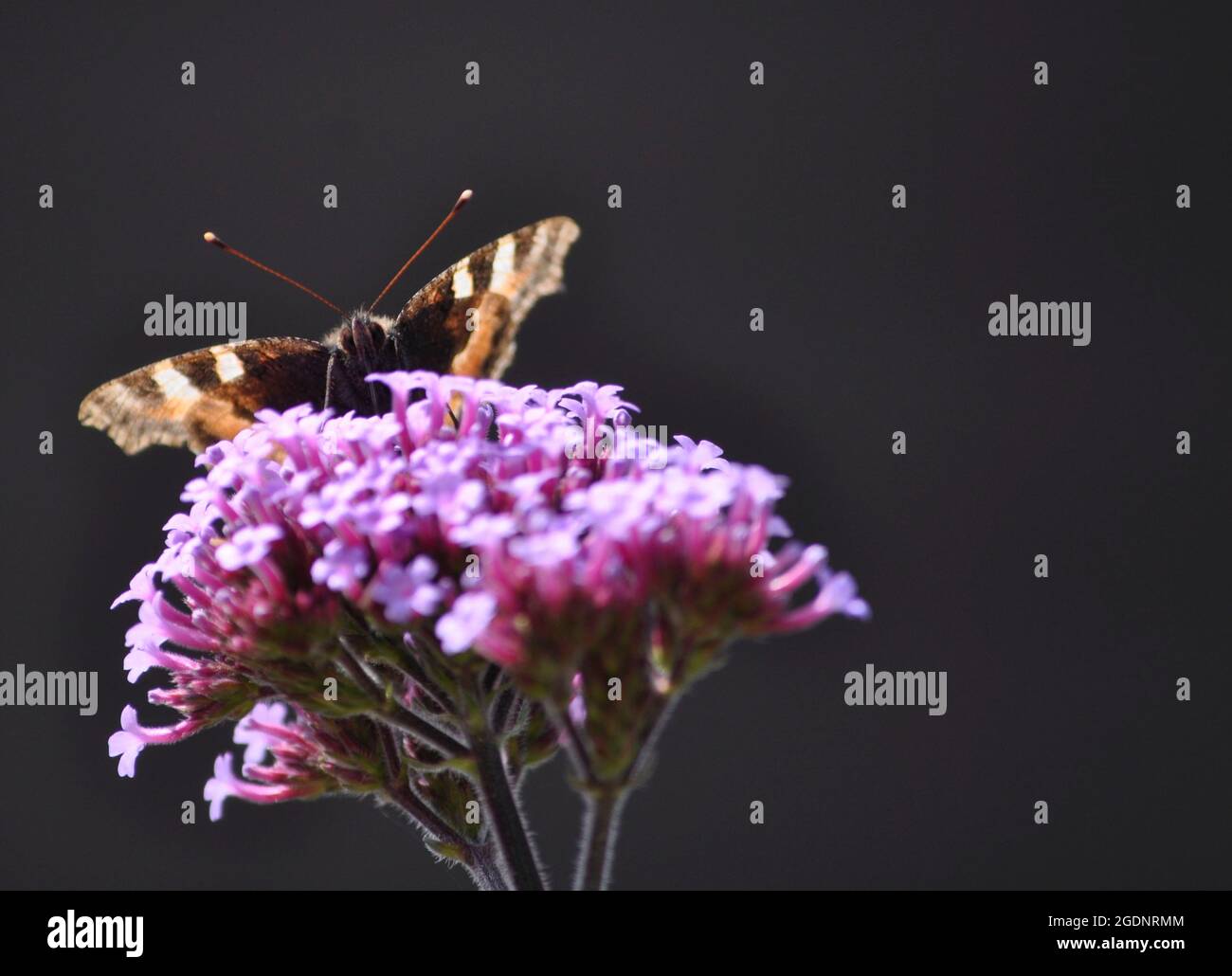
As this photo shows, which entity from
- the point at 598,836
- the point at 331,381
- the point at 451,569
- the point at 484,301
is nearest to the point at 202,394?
the point at 331,381

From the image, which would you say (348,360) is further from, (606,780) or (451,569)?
(606,780)

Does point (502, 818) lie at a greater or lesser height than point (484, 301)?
lesser

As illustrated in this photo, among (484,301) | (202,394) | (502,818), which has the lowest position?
(502,818)

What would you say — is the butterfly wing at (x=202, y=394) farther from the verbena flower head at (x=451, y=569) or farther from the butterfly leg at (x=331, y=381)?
the verbena flower head at (x=451, y=569)

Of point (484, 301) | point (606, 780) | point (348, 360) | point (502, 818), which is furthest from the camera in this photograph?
point (484, 301)

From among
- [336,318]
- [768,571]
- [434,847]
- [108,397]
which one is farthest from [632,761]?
[336,318]
